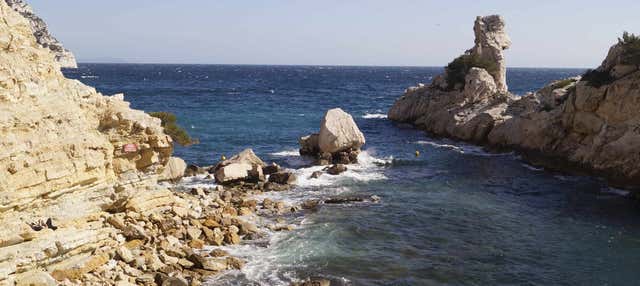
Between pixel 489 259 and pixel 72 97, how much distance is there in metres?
19.0

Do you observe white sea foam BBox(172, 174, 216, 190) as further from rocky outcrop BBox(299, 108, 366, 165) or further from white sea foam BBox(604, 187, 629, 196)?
white sea foam BBox(604, 187, 629, 196)

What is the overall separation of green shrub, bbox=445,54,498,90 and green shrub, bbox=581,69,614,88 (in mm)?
21307

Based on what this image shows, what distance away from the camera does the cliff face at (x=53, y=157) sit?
55.2 ft

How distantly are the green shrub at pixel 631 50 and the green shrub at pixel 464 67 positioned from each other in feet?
76.8

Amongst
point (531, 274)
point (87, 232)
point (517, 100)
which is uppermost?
point (517, 100)

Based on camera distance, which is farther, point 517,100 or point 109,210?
point 517,100

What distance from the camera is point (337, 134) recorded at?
4447cm

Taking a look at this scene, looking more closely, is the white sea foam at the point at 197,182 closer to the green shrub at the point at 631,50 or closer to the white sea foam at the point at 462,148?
the white sea foam at the point at 462,148

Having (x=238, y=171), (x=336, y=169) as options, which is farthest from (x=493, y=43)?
(x=238, y=171)

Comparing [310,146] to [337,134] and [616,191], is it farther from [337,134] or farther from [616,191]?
[616,191]

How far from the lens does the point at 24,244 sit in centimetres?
1684

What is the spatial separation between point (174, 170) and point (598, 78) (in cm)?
3488

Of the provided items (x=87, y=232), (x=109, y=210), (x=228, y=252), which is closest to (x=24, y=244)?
(x=87, y=232)

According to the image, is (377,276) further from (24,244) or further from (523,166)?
(523,166)
